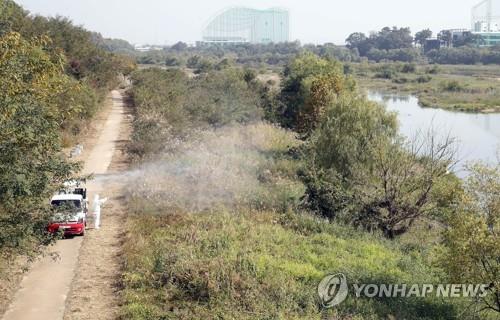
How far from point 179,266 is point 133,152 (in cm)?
Result: 1264

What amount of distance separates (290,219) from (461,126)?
33712mm

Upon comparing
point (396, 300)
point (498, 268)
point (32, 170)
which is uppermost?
point (32, 170)

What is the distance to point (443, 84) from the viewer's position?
241ft

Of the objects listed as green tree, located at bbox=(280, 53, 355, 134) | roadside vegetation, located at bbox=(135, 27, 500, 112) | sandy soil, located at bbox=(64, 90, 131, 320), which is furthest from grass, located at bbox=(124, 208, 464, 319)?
roadside vegetation, located at bbox=(135, 27, 500, 112)

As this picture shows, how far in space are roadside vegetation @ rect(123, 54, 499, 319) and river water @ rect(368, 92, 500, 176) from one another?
29.7 feet

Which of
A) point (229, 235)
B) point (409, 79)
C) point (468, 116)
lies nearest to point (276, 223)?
point (229, 235)

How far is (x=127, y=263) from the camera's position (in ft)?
40.0

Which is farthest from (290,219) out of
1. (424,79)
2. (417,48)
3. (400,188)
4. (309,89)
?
(417,48)

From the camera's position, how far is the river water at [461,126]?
32.8 m

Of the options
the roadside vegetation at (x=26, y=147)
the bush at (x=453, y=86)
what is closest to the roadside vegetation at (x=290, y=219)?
the roadside vegetation at (x=26, y=147)

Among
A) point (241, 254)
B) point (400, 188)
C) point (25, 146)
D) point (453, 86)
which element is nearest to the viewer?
point (25, 146)

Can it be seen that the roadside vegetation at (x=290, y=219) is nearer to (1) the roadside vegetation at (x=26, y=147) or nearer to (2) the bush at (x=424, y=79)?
(1) the roadside vegetation at (x=26, y=147)

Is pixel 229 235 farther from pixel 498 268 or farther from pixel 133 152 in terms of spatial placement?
pixel 133 152

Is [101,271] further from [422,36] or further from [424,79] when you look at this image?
[422,36]
